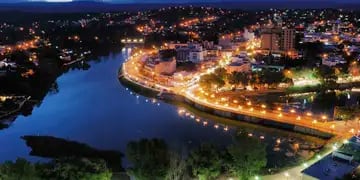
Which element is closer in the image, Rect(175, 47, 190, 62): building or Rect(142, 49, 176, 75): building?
Rect(142, 49, 176, 75): building

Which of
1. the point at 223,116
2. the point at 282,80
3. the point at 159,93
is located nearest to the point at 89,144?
the point at 223,116

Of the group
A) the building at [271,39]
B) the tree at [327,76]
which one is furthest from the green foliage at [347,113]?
the building at [271,39]

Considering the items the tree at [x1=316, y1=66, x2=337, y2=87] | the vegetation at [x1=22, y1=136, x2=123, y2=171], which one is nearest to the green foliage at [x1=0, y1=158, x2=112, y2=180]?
the vegetation at [x1=22, y1=136, x2=123, y2=171]

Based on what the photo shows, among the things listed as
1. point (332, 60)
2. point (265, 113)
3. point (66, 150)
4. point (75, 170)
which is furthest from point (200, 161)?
point (332, 60)

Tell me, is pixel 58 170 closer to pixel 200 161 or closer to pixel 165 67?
pixel 200 161

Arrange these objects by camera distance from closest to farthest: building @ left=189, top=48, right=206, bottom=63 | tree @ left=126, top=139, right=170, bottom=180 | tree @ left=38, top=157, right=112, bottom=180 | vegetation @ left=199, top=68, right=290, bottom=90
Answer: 1. tree @ left=38, top=157, right=112, bottom=180
2. tree @ left=126, top=139, right=170, bottom=180
3. vegetation @ left=199, top=68, right=290, bottom=90
4. building @ left=189, top=48, right=206, bottom=63

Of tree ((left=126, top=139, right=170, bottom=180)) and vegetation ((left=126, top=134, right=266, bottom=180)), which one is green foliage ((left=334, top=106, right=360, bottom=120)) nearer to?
vegetation ((left=126, top=134, right=266, bottom=180))
